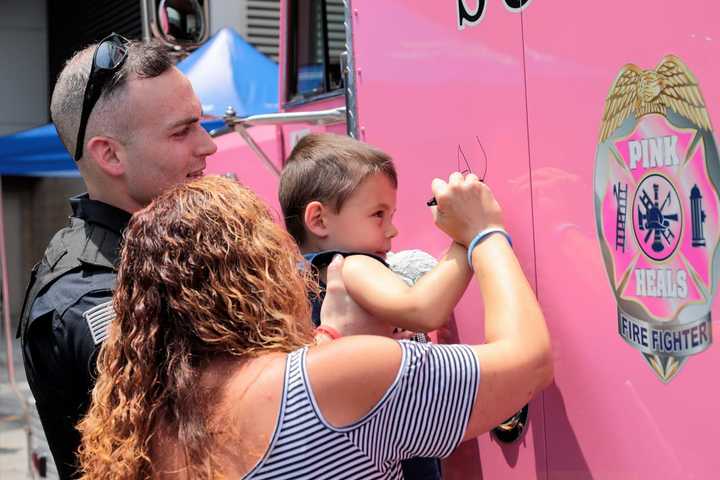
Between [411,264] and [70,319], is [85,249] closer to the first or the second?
[70,319]

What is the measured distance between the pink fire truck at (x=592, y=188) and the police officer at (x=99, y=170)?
1.63 ft

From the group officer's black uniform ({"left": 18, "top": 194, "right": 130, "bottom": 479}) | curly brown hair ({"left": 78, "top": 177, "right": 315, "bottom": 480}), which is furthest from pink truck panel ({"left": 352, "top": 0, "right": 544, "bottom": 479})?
officer's black uniform ({"left": 18, "top": 194, "right": 130, "bottom": 479})

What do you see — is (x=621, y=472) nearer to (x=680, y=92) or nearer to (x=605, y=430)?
(x=605, y=430)

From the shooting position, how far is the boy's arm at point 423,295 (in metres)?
1.76

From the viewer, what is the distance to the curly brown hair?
1453mm

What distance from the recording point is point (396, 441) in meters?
1.46

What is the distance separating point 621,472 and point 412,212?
0.77 m

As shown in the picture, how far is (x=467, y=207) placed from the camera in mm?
1774

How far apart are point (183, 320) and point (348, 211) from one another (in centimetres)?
69

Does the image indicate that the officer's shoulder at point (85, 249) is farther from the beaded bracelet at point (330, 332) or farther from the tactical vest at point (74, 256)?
the beaded bracelet at point (330, 332)

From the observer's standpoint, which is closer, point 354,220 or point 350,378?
point 350,378

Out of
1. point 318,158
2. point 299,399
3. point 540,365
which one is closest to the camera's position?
point 299,399

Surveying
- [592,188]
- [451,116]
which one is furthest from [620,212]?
[451,116]

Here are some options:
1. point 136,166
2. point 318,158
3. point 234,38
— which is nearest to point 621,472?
point 318,158
